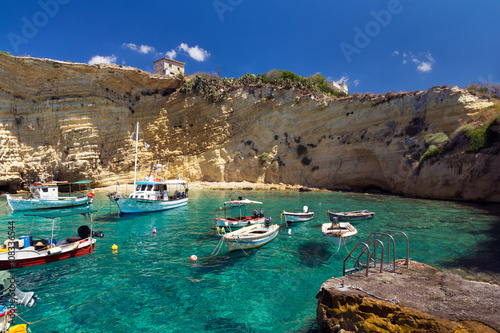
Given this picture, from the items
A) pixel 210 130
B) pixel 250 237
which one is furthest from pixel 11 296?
pixel 210 130

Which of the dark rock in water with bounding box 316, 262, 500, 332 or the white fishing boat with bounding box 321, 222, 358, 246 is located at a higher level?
the dark rock in water with bounding box 316, 262, 500, 332

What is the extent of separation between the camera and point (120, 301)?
8234 mm

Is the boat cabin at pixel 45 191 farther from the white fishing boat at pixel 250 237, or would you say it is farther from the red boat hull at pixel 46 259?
the white fishing boat at pixel 250 237

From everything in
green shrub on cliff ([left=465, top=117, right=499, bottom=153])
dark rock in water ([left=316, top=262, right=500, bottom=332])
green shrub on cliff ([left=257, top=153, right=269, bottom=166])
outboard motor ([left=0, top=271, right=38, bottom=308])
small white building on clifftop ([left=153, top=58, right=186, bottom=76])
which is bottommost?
outboard motor ([left=0, top=271, right=38, bottom=308])

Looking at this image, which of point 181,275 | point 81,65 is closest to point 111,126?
point 81,65

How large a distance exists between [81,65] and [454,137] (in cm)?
4868

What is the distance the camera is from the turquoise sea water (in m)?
7.30

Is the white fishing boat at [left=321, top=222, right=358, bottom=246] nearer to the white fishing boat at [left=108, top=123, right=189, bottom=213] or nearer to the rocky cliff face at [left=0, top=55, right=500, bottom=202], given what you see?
the white fishing boat at [left=108, top=123, right=189, bottom=213]

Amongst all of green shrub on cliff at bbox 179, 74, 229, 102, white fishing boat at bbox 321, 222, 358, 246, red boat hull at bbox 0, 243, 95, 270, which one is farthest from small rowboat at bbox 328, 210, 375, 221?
green shrub on cliff at bbox 179, 74, 229, 102

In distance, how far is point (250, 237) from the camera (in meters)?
12.6

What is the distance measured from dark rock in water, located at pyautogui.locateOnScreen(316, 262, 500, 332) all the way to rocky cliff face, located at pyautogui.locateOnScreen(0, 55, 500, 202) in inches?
1105

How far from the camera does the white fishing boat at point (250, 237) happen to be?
40.0 feet

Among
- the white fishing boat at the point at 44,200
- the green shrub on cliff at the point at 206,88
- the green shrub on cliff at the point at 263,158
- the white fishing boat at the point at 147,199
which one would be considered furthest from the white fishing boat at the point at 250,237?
the green shrub on cliff at the point at 206,88

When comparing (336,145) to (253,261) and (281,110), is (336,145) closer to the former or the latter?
(281,110)
